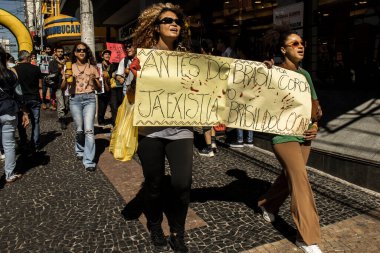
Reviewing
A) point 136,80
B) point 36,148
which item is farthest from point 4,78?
point 136,80

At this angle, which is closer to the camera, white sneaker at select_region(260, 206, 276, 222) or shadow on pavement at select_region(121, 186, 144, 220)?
white sneaker at select_region(260, 206, 276, 222)

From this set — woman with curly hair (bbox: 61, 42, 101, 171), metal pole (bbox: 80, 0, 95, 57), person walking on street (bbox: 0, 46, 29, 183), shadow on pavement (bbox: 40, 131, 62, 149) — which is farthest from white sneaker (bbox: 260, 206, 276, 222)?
metal pole (bbox: 80, 0, 95, 57)

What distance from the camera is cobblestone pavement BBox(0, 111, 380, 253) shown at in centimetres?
312

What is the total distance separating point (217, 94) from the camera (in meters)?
2.97

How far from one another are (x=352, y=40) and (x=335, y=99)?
2.00 meters

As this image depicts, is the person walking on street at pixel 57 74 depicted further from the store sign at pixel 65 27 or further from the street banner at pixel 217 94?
the store sign at pixel 65 27

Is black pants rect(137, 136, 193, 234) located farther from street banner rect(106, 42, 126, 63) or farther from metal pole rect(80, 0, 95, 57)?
metal pole rect(80, 0, 95, 57)

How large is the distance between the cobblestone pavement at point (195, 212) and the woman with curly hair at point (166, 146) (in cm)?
50

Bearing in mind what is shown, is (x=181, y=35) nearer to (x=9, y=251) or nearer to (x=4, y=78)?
(x=9, y=251)

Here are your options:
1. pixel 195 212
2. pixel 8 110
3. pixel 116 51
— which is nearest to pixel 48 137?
pixel 116 51

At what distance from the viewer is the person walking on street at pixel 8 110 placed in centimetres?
480

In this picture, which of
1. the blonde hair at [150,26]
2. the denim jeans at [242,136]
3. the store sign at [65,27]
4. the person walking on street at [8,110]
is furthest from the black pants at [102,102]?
the store sign at [65,27]

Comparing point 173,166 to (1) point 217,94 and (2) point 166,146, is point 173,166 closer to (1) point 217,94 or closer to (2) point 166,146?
(2) point 166,146

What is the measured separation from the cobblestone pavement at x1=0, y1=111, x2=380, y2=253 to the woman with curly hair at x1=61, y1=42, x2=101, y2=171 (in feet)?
1.38
